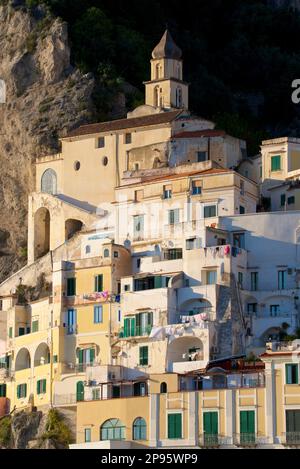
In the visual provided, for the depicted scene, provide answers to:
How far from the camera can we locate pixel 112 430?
→ 282 ft

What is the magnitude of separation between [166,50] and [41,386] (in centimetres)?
→ 2019

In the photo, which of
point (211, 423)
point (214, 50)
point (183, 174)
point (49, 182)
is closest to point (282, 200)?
point (183, 174)

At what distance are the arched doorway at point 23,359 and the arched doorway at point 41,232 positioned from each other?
6.66 metres

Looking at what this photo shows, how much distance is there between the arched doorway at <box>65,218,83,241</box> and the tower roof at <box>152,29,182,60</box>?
1009 cm

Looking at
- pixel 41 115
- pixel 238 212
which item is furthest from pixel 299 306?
pixel 41 115

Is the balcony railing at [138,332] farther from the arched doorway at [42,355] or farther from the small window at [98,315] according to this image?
the arched doorway at [42,355]

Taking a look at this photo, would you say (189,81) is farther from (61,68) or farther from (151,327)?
(151,327)

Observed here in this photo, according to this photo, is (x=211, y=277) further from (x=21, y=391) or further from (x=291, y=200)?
(x=21, y=391)

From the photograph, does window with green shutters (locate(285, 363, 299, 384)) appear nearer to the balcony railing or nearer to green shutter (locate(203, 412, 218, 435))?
green shutter (locate(203, 412, 218, 435))

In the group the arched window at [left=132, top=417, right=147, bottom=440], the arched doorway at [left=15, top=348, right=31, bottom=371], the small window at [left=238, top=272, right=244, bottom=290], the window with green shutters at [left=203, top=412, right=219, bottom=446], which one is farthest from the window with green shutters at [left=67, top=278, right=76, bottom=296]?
the window with green shutters at [left=203, top=412, right=219, bottom=446]

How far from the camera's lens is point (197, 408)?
84.7 metres

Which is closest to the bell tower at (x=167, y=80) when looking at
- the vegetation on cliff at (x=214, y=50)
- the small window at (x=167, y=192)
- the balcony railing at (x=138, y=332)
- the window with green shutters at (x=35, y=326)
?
the vegetation on cliff at (x=214, y=50)

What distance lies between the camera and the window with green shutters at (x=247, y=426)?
83438mm

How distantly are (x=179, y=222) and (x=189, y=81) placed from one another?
63.3ft
